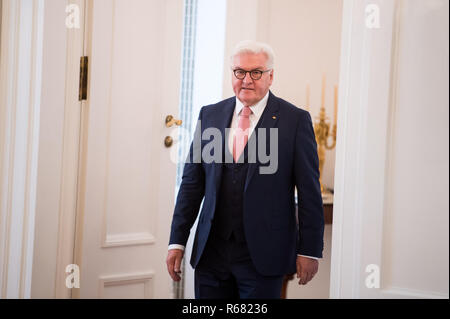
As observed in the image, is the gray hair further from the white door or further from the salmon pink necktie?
the white door

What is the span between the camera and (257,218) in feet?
5.07

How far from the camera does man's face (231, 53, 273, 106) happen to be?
1580 mm

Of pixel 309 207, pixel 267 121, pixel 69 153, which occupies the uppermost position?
pixel 267 121

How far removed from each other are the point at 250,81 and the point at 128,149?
75cm

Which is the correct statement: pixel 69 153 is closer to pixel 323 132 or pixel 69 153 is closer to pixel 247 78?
pixel 247 78

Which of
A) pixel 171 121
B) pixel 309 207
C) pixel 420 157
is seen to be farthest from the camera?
pixel 171 121

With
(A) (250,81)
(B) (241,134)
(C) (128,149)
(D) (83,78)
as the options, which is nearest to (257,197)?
(B) (241,134)

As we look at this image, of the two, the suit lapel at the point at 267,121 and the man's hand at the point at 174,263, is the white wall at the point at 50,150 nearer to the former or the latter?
the man's hand at the point at 174,263

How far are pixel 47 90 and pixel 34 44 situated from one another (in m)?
0.18

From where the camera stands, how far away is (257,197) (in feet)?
5.09

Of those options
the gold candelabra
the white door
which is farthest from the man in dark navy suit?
the gold candelabra

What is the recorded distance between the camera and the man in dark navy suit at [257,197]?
154cm

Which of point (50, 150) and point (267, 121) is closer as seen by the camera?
point (267, 121)
